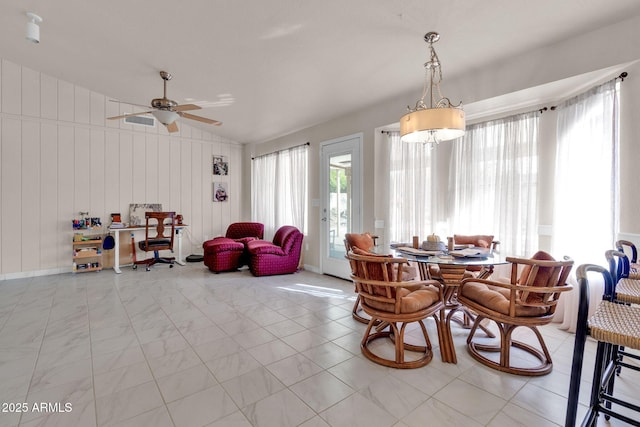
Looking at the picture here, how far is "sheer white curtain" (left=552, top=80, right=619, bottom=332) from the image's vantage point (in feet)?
8.38

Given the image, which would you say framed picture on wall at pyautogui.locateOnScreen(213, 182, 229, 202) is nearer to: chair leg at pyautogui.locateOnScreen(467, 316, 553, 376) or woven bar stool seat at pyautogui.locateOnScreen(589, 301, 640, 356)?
chair leg at pyautogui.locateOnScreen(467, 316, 553, 376)

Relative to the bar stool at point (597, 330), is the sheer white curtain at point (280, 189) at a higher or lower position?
higher

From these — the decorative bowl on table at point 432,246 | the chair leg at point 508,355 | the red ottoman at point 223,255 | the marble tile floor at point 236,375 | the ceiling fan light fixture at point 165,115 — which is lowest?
the marble tile floor at point 236,375

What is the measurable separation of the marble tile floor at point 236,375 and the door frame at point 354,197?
1583mm

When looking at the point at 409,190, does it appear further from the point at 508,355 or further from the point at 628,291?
the point at 628,291

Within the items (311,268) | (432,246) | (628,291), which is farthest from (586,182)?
(311,268)

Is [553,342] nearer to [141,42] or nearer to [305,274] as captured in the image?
[305,274]

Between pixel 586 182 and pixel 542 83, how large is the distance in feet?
3.36

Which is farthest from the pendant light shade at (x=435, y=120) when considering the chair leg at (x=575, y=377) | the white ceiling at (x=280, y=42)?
the chair leg at (x=575, y=377)

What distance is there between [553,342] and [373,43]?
10.5ft

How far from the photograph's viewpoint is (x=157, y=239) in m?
5.40

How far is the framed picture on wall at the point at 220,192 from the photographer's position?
22.5ft

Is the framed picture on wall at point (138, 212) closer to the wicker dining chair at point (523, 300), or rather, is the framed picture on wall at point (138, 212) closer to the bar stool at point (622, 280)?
the wicker dining chair at point (523, 300)

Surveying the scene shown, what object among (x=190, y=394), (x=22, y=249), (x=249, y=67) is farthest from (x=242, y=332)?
(x=22, y=249)
